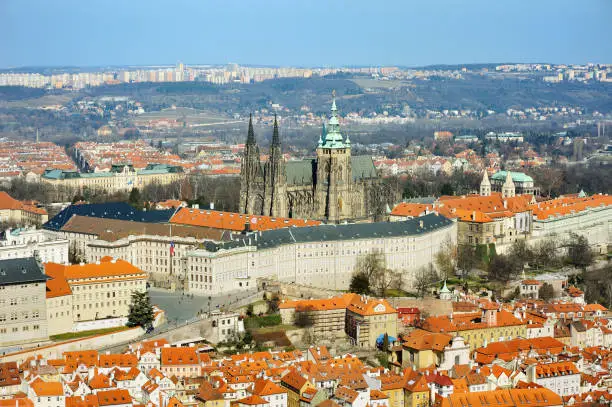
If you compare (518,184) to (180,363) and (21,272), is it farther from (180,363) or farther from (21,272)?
(180,363)

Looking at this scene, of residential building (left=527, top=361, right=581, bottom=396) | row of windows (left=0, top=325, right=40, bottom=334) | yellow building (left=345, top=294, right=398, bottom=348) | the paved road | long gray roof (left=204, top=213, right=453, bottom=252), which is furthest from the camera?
long gray roof (left=204, top=213, right=453, bottom=252)

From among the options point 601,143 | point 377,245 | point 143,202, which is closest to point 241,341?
point 377,245

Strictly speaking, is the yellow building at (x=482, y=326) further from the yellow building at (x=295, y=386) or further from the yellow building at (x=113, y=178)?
the yellow building at (x=113, y=178)

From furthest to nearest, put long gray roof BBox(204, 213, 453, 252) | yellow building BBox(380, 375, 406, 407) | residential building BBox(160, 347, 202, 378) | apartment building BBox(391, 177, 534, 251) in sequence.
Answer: apartment building BBox(391, 177, 534, 251) → long gray roof BBox(204, 213, 453, 252) → residential building BBox(160, 347, 202, 378) → yellow building BBox(380, 375, 406, 407)

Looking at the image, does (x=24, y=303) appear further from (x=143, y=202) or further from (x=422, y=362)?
(x=143, y=202)

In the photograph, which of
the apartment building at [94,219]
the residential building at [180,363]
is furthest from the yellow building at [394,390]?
the apartment building at [94,219]

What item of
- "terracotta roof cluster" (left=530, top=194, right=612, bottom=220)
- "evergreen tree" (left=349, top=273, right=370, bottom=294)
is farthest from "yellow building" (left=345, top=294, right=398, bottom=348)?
"terracotta roof cluster" (left=530, top=194, right=612, bottom=220)

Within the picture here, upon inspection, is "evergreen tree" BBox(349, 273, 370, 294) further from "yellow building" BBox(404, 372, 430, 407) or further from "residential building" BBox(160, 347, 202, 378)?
"yellow building" BBox(404, 372, 430, 407)

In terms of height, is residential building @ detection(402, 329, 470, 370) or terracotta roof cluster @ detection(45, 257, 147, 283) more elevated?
terracotta roof cluster @ detection(45, 257, 147, 283)
